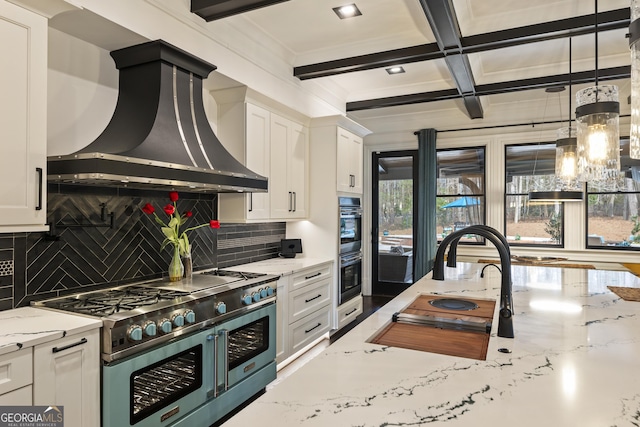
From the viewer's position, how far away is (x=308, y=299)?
12.6ft

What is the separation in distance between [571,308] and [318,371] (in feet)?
4.86

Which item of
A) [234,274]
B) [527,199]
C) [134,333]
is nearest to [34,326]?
[134,333]

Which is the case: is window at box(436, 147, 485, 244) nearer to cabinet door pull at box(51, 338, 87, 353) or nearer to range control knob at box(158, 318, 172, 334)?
range control knob at box(158, 318, 172, 334)

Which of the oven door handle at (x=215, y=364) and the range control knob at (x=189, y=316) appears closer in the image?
the range control knob at (x=189, y=316)

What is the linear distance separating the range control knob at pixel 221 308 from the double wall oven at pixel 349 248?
6.73 feet

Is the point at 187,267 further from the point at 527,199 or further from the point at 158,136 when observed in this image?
the point at 527,199

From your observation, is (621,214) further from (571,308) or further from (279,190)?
(279,190)

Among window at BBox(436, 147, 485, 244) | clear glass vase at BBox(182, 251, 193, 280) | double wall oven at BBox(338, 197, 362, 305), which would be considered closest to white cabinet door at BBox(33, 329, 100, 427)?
clear glass vase at BBox(182, 251, 193, 280)

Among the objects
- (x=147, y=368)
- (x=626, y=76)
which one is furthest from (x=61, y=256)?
(x=626, y=76)

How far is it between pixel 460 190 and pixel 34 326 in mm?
5338

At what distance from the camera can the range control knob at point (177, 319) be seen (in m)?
2.21

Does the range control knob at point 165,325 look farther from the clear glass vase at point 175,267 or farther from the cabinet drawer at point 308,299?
the cabinet drawer at point 308,299

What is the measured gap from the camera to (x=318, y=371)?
119cm

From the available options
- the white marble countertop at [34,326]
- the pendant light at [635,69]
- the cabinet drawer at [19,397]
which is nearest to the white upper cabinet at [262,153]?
the white marble countertop at [34,326]
